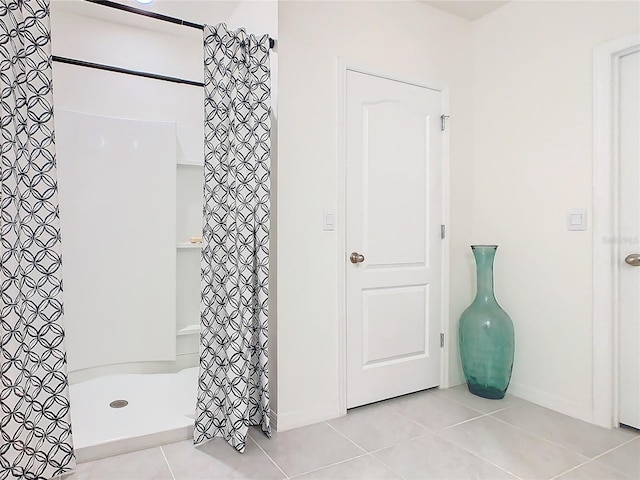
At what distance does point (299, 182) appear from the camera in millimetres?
2336

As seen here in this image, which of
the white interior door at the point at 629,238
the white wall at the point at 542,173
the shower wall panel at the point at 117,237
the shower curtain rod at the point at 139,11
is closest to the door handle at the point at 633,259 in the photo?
the white interior door at the point at 629,238

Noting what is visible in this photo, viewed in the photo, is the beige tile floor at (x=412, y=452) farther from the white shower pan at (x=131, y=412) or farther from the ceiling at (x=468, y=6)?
the ceiling at (x=468, y=6)

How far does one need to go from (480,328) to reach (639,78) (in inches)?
61.8

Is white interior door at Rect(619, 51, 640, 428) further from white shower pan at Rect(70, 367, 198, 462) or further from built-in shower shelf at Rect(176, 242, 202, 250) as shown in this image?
built-in shower shelf at Rect(176, 242, 202, 250)

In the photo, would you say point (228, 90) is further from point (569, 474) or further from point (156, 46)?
point (569, 474)

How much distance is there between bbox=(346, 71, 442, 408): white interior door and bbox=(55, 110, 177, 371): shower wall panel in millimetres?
1369

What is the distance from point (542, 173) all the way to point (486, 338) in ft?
3.43

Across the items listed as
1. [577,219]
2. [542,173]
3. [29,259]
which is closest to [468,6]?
[542,173]

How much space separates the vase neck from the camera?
8.93ft

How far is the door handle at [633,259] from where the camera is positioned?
7.38 ft

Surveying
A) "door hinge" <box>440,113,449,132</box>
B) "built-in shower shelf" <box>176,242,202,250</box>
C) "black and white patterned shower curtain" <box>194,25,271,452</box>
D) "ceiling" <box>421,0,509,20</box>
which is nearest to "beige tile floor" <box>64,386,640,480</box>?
"black and white patterned shower curtain" <box>194,25,271,452</box>

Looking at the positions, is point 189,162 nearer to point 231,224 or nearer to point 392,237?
point 231,224

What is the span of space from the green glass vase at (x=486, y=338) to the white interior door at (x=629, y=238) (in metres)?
0.58

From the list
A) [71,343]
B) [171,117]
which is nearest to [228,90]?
[171,117]
